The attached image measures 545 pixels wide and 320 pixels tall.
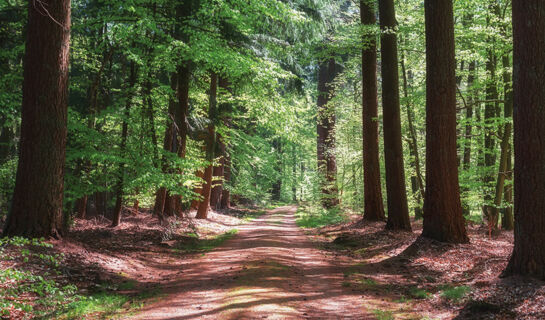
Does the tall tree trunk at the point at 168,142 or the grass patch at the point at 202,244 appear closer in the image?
the grass patch at the point at 202,244

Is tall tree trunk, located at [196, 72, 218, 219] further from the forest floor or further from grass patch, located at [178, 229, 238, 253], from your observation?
the forest floor

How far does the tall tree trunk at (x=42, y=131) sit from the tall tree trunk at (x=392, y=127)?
392 inches

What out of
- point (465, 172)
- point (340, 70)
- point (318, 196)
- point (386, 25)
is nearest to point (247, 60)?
point (386, 25)

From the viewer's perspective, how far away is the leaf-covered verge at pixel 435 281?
5.73 meters

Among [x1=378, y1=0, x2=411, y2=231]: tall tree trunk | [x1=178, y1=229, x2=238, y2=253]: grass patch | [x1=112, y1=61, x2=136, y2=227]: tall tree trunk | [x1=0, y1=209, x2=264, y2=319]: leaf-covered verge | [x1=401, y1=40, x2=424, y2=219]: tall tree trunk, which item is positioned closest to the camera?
[x1=0, y1=209, x2=264, y2=319]: leaf-covered verge

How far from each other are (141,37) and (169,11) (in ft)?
9.69

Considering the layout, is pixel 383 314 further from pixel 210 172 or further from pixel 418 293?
pixel 210 172

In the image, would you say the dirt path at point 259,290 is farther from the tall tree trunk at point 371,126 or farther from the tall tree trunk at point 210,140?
the tall tree trunk at point 210,140

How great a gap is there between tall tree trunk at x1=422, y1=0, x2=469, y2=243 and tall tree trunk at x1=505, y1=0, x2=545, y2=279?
11.3ft

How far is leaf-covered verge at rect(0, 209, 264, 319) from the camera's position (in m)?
5.52

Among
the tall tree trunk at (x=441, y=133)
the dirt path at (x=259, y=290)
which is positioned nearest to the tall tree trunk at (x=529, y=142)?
the dirt path at (x=259, y=290)

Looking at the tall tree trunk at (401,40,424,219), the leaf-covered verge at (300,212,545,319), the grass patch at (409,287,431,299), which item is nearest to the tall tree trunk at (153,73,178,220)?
the leaf-covered verge at (300,212,545,319)

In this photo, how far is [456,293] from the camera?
6.53 m

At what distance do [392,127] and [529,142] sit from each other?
24.5 feet
